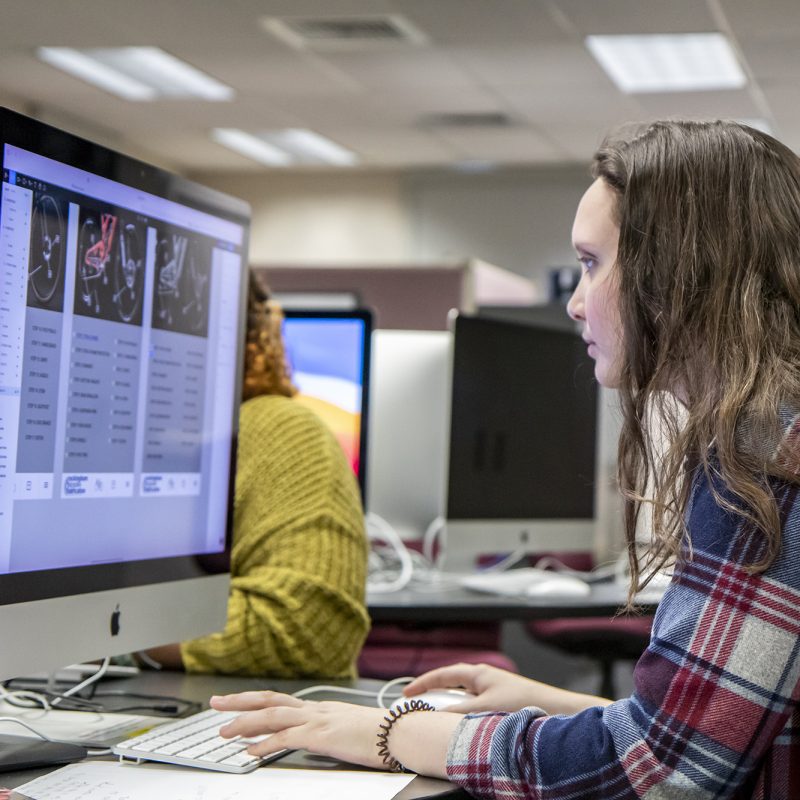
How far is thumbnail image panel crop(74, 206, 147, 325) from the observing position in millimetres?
1051

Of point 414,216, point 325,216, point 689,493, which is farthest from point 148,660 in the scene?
point 325,216

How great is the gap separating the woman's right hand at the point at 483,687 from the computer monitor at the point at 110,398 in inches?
9.3

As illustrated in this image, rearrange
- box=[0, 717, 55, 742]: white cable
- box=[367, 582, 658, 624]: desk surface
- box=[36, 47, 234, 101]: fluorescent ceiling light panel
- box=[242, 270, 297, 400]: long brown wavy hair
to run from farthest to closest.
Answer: box=[36, 47, 234, 101]: fluorescent ceiling light panel < box=[367, 582, 658, 624]: desk surface < box=[242, 270, 297, 400]: long brown wavy hair < box=[0, 717, 55, 742]: white cable

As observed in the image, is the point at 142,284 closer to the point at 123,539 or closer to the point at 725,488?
the point at 123,539

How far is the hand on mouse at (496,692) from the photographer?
1167 millimetres

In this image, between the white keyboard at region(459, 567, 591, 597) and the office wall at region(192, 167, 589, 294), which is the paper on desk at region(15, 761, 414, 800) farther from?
the office wall at region(192, 167, 589, 294)

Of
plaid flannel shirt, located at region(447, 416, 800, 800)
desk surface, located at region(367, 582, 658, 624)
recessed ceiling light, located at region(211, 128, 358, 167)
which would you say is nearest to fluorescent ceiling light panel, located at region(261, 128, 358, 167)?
recessed ceiling light, located at region(211, 128, 358, 167)

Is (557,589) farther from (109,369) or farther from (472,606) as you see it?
(109,369)

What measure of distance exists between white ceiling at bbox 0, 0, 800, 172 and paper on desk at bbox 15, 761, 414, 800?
427 centimetres

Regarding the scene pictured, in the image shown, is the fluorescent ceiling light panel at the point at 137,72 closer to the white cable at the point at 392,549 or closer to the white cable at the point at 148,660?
the white cable at the point at 392,549

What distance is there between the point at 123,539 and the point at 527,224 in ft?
24.3

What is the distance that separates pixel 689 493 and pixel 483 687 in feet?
1.27

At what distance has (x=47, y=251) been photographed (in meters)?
1.00

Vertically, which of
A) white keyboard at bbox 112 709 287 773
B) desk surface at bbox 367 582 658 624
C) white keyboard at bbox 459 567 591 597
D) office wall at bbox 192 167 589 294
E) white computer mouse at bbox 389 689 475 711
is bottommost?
desk surface at bbox 367 582 658 624
